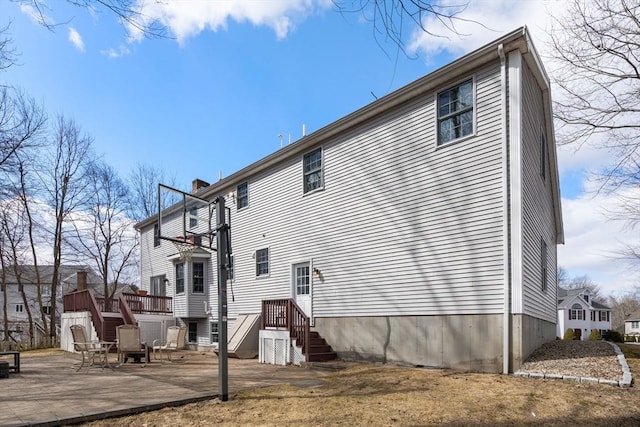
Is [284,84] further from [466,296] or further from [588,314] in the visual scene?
[588,314]

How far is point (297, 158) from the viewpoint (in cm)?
1470

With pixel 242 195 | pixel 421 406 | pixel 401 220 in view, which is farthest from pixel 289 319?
pixel 242 195

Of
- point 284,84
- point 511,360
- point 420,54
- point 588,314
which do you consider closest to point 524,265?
point 511,360

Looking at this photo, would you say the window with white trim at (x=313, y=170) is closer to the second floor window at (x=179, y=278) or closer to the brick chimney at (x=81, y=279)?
the second floor window at (x=179, y=278)

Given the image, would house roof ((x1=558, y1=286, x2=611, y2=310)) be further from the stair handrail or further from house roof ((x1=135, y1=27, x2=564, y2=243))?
Answer: the stair handrail

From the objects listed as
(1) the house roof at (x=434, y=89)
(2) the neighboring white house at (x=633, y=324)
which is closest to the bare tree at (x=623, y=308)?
(2) the neighboring white house at (x=633, y=324)

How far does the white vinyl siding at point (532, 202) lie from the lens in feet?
30.8

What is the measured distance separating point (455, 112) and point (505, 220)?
2.67 m

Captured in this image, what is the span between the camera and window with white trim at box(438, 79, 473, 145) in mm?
10062

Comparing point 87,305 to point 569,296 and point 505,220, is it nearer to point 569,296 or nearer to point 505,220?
point 505,220

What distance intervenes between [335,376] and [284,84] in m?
5.61

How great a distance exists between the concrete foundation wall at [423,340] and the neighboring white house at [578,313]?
39.2 metres

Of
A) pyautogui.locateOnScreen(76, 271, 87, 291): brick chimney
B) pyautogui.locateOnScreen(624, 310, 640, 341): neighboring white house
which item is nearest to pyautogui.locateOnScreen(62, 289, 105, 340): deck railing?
pyautogui.locateOnScreen(76, 271, 87, 291): brick chimney

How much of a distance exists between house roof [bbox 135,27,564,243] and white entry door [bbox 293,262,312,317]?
351 cm
